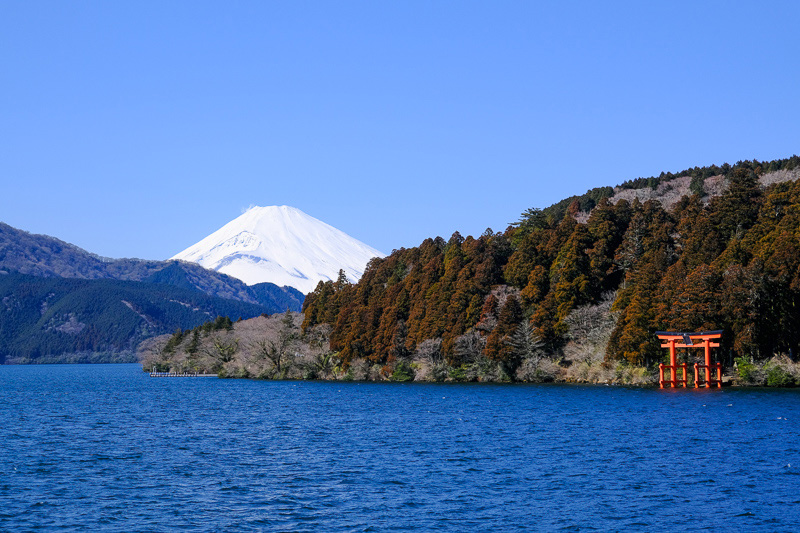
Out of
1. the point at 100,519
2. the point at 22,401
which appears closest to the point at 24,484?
the point at 100,519

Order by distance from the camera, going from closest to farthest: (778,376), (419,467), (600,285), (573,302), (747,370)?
(419,467) < (778,376) < (747,370) < (573,302) < (600,285)

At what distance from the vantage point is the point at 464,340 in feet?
229

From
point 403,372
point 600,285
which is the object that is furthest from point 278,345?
point 600,285

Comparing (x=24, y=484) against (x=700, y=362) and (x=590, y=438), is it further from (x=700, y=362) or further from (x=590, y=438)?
(x=700, y=362)

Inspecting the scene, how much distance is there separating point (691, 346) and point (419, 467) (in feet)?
106

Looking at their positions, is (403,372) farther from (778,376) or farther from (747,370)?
(778,376)

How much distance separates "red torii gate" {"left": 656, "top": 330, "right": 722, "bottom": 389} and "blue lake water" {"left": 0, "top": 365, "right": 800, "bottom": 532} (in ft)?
19.1

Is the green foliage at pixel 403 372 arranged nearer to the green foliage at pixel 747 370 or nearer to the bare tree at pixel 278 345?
the bare tree at pixel 278 345

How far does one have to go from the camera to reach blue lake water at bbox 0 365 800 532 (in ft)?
67.2

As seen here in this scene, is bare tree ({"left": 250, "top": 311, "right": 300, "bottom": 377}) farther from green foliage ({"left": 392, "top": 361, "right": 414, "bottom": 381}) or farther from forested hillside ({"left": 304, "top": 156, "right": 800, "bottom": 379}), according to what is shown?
green foliage ({"left": 392, "top": 361, "right": 414, "bottom": 381})

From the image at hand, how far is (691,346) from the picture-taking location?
178 ft

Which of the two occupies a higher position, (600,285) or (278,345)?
(600,285)

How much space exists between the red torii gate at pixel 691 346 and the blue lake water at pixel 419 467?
5.82 metres

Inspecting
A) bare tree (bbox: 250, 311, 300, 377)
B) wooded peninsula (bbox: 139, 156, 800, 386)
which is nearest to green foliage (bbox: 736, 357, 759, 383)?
wooded peninsula (bbox: 139, 156, 800, 386)
